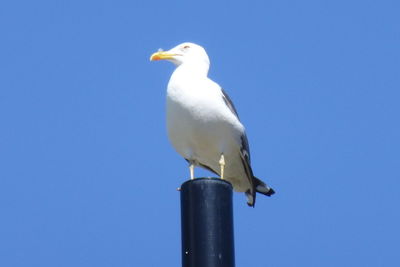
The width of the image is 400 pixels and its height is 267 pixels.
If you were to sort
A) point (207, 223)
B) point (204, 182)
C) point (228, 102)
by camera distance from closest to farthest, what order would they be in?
point (207, 223)
point (204, 182)
point (228, 102)

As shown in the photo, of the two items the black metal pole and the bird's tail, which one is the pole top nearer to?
the black metal pole

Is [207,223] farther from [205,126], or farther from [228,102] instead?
[228,102]

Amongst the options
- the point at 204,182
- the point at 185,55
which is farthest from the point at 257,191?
the point at 204,182

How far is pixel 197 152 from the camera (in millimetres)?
12117

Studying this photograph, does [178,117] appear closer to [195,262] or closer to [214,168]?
[214,168]

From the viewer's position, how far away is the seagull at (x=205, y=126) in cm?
1160

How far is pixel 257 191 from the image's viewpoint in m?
12.9

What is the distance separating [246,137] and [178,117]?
1.27 meters

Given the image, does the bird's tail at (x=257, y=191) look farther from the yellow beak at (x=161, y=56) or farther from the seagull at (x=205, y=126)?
the yellow beak at (x=161, y=56)

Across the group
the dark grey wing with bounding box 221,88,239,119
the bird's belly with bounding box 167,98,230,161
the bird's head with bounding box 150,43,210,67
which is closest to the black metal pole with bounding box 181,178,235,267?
the bird's belly with bounding box 167,98,230,161

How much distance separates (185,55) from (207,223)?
21.1 feet

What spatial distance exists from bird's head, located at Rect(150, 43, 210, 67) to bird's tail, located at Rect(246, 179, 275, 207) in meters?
1.74

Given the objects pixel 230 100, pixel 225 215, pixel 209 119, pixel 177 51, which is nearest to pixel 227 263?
pixel 225 215

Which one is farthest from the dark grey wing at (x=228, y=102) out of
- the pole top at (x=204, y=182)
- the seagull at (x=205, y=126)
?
the pole top at (x=204, y=182)
